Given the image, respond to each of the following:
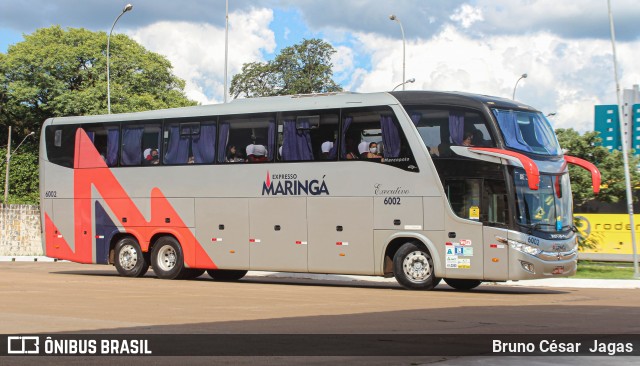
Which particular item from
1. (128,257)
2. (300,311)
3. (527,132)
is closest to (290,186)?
(527,132)

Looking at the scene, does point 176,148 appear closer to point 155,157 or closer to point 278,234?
point 155,157

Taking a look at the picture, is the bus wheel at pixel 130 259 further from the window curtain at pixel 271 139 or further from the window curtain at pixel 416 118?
the window curtain at pixel 416 118

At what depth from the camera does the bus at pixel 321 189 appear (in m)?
21.8

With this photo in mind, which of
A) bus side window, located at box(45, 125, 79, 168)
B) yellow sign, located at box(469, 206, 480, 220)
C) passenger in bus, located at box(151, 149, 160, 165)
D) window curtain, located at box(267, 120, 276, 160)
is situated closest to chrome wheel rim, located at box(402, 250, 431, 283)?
yellow sign, located at box(469, 206, 480, 220)

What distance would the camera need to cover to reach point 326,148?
936 inches

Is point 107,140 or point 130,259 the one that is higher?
point 107,140

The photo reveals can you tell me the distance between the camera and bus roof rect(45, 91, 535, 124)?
2220cm

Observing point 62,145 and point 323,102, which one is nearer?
point 323,102

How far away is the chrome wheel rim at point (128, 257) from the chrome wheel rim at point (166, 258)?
942mm

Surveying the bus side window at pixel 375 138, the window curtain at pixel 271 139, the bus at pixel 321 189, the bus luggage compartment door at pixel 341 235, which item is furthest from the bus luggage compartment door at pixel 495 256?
the window curtain at pixel 271 139

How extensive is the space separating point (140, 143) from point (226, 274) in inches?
177

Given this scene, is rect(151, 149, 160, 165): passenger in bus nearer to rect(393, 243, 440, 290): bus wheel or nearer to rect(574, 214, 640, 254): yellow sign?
rect(393, 243, 440, 290): bus wheel

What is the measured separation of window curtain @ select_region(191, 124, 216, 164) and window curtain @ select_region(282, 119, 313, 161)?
2288 millimetres

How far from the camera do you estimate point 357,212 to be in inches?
928
